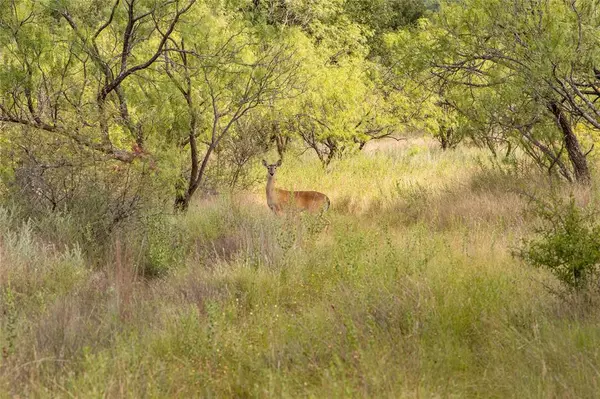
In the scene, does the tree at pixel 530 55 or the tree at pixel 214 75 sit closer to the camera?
the tree at pixel 530 55

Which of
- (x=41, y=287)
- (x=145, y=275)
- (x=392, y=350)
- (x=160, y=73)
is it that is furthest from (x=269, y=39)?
(x=392, y=350)

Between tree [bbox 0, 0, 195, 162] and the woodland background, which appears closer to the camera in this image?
the woodland background

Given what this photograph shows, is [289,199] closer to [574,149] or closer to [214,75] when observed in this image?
[214,75]

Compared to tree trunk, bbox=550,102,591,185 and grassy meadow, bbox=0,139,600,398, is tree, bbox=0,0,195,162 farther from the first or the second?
tree trunk, bbox=550,102,591,185

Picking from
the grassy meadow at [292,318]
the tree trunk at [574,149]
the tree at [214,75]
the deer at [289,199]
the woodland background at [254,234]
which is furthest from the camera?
the deer at [289,199]

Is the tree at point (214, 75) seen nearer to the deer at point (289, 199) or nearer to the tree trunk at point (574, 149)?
the deer at point (289, 199)

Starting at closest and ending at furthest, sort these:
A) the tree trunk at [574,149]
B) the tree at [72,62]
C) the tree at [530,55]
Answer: the tree at [530,55] → the tree at [72,62] → the tree trunk at [574,149]

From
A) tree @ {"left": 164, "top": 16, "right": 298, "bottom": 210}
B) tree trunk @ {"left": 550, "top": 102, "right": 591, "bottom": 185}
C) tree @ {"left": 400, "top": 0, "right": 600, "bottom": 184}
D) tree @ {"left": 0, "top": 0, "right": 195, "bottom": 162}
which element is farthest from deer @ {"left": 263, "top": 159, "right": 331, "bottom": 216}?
tree trunk @ {"left": 550, "top": 102, "right": 591, "bottom": 185}

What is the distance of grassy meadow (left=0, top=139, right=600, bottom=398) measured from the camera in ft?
11.4

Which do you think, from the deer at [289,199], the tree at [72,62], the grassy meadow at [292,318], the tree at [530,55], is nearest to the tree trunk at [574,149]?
the tree at [530,55]

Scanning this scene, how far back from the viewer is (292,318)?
14.8ft

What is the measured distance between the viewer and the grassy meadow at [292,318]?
3473 mm

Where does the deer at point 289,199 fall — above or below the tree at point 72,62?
below

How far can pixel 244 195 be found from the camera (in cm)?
1170
